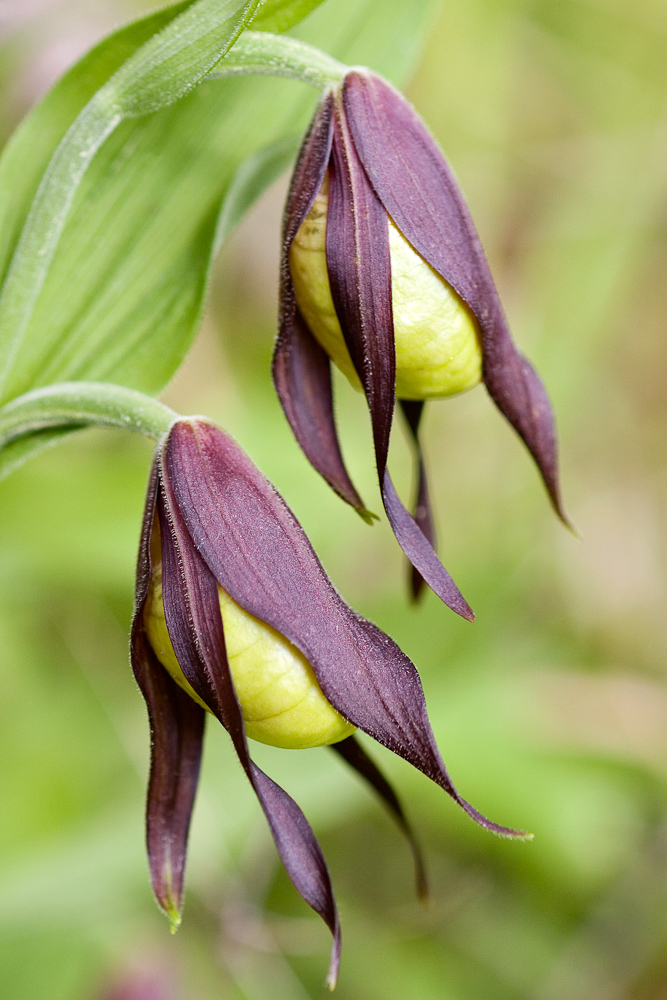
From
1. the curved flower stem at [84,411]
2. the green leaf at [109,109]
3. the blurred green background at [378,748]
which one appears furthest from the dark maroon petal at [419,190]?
the blurred green background at [378,748]

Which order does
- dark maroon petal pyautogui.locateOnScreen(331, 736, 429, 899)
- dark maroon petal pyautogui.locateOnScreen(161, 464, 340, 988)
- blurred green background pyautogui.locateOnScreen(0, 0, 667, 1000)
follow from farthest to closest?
1. blurred green background pyautogui.locateOnScreen(0, 0, 667, 1000)
2. dark maroon petal pyautogui.locateOnScreen(331, 736, 429, 899)
3. dark maroon petal pyautogui.locateOnScreen(161, 464, 340, 988)

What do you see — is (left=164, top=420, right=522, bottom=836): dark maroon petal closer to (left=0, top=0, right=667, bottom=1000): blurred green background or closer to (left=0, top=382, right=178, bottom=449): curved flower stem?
(left=0, top=382, right=178, bottom=449): curved flower stem

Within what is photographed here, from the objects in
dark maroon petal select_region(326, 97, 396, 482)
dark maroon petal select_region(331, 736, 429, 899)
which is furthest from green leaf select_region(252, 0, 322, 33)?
dark maroon petal select_region(331, 736, 429, 899)

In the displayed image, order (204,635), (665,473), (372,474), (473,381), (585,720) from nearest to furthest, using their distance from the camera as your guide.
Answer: (204,635), (473,381), (372,474), (585,720), (665,473)

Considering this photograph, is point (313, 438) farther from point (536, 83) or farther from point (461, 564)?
point (536, 83)

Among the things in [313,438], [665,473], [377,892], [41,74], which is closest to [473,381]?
[313,438]

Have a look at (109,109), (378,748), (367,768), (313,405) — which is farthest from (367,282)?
(378,748)
